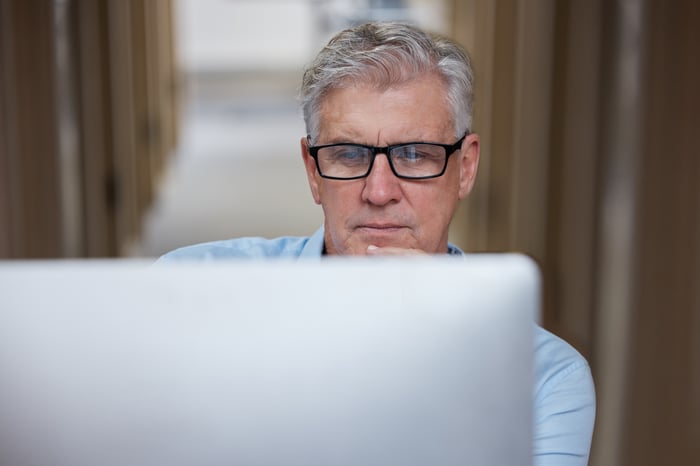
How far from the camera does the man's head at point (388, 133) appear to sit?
3.40 ft

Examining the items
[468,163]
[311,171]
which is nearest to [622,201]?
[468,163]

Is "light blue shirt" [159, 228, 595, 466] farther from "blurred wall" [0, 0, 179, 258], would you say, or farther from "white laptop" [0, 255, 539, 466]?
"blurred wall" [0, 0, 179, 258]

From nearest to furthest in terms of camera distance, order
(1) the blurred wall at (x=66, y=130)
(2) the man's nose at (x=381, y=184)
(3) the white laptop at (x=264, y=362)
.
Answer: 1. (3) the white laptop at (x=264, y=362)
2. (2) the man's nose at (x=381, y=184)
3. (1) the blurred wall at (x=66, y=130)

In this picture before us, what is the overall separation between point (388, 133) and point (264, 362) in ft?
1.67

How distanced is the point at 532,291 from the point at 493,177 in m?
2.87

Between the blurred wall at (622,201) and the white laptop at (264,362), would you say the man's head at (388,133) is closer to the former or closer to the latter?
the white laptop at (264,362)

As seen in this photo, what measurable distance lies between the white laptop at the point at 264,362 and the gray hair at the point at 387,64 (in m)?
0.51

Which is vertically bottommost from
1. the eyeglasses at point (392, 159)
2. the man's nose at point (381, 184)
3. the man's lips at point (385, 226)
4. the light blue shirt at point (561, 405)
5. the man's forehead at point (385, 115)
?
the light blue shirt at point (561, 405)

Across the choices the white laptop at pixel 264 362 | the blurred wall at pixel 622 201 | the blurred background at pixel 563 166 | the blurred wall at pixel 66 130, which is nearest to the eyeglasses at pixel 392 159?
the blurred background at pixel 563 166

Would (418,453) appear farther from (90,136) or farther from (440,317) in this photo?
(90,136)

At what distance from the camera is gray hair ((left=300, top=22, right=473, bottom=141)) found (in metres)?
1.05

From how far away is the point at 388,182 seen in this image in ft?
3.39

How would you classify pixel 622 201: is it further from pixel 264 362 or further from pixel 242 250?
pixel 264 362

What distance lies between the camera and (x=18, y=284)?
557 millimetres
